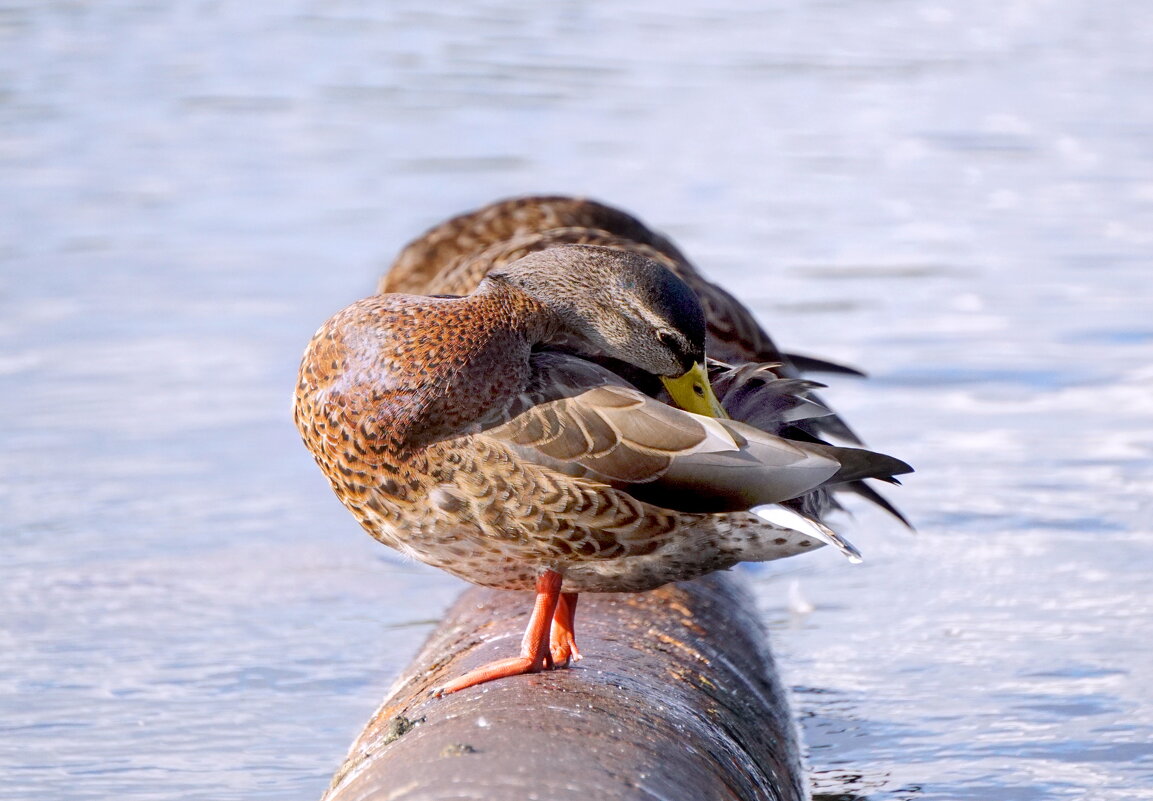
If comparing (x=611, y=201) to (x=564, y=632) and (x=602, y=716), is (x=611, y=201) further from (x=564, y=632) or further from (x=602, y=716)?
(x=602, y=716)

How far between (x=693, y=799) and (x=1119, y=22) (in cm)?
1438

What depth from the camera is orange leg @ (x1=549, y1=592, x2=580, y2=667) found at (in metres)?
3.77

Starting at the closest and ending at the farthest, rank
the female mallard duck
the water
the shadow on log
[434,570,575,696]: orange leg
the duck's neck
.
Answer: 1. the shadow on log
2. the female mallard duck
3. [434,570,575,696]: orange leg
4. the duck's neck
5. the water

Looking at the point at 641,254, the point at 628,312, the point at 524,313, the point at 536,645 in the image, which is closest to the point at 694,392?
the point at 628,312

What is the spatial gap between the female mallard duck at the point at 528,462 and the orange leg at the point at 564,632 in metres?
0.01

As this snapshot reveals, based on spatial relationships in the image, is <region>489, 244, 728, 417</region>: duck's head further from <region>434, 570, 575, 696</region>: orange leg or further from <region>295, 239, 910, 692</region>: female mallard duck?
<region>434, 570, 575, 696</region>: orange leg

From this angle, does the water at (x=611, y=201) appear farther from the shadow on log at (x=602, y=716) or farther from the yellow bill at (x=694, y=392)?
the yellow bill at (x=694, y=392)

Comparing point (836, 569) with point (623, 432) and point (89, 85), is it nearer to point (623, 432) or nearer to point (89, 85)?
point (623, 432)

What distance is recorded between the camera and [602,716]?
3.31 metres

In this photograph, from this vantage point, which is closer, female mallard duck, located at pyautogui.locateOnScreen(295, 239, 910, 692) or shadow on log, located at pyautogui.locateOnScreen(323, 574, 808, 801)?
shadow on log, located at pyautogui.locateOnScreen(323, 574, 808, 801)

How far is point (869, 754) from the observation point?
4793mm

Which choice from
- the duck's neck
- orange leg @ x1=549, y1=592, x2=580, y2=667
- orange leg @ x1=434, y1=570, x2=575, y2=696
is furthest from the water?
the duck's neck

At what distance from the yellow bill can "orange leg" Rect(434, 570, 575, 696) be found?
1.65 ft

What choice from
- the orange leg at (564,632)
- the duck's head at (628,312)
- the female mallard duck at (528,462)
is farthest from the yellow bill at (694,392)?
the orange leg at (564,632)
